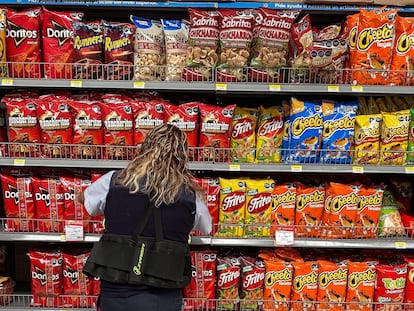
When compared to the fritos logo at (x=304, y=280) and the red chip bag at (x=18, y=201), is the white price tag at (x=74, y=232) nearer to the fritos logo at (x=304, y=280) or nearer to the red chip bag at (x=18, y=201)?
the red chip bag at (x=18, y=201)

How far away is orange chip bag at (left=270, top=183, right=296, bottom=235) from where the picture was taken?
104 inches

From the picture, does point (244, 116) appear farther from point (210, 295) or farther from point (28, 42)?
point (28, 42)

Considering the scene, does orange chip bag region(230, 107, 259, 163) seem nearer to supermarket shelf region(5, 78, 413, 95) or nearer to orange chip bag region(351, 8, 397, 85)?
supermarket shelf region(5, 78, 413, 95)

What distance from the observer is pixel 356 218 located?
2652mm

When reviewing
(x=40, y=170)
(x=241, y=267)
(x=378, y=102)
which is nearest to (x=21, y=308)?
(x=40, y=170)

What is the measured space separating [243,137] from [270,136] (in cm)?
16

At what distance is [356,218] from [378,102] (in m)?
0.74

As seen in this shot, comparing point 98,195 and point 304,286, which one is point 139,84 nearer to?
point 98,195

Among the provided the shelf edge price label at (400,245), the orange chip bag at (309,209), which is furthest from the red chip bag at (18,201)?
the shelf edge price label at (400,245)

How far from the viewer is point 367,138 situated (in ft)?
8.61

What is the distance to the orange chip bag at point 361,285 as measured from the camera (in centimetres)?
266

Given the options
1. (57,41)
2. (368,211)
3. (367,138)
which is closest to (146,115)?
(57,41)

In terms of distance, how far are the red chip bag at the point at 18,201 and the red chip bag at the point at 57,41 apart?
2.12 ft

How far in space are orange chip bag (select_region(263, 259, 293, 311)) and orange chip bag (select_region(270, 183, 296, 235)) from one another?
20 centimetres
